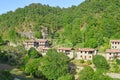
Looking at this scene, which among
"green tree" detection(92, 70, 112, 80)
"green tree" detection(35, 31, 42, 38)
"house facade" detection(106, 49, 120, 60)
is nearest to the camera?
"green tree" detection(92, 70, 112, 80)

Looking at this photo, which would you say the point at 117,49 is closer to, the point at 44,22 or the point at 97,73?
the point at 97,73

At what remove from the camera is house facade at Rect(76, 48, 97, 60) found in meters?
53.5

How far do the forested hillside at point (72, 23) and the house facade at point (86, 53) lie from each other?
8.83ft

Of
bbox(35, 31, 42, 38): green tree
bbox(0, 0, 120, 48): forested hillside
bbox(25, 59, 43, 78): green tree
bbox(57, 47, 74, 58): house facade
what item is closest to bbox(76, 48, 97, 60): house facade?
bbox(57, 47, 74, 58): house facade

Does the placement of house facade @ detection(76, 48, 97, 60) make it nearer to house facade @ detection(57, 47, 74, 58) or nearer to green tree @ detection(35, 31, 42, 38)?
house facade @ detection(57, 47, 74, 58)

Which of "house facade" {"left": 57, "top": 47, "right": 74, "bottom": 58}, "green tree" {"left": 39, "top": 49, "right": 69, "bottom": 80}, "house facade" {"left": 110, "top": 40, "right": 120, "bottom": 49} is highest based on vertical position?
"house facade" {"left": 110, "top": 40, "right": 120, "bottom": 49}

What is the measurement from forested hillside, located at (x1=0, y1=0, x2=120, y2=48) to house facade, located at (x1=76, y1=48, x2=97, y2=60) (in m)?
2.69

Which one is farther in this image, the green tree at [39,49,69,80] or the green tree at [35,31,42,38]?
the green tree at [35,31,42,38]

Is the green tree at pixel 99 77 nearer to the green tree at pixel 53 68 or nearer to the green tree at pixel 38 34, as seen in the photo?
the green tree at pixel 53 68

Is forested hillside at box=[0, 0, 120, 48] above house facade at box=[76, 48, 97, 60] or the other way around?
above

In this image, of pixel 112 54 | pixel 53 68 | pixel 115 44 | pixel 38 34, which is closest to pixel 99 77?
pixel 53 68

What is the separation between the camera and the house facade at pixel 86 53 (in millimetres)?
53500

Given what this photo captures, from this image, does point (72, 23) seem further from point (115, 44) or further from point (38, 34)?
point (115, 44)

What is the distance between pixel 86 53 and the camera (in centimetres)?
5359
